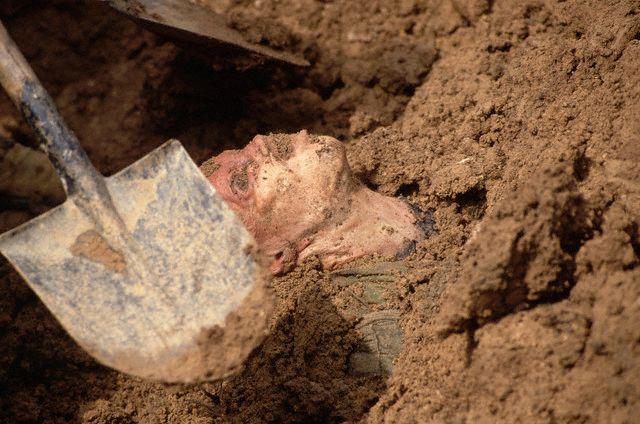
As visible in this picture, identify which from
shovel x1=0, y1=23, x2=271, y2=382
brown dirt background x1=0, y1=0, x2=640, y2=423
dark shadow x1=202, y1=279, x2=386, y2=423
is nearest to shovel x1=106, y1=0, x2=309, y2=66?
brown dirt background x1=0, y1=0, x2=640, y2=423

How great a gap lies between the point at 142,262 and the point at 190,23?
51.7 inches

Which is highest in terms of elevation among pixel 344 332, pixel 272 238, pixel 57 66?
pixel 57 66

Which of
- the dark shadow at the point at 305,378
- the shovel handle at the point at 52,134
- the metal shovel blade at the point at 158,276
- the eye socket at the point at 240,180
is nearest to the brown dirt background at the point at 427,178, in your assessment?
the dark shadow at the point at 305,378

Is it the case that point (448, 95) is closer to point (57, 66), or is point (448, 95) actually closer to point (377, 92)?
point (377, 92)

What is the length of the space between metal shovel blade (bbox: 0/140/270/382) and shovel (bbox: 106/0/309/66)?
2.79 feet

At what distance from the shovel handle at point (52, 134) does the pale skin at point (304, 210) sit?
0.47 metres

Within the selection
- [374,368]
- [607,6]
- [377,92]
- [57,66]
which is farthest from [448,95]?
[57,66]

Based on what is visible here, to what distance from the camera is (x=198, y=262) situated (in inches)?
69.5

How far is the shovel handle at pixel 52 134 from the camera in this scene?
75.4 inches

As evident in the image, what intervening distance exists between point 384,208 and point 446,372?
2.40ft

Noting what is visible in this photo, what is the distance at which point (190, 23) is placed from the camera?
260 cm

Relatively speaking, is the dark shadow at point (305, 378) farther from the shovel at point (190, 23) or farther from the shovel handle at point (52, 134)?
the shovel at point (190, 23)

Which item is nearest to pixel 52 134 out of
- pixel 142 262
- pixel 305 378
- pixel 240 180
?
pixel 142 262

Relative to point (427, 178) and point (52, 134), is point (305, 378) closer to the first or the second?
point (427, 178)
